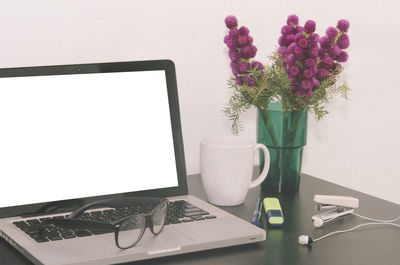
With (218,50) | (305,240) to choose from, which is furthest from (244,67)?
(305,240)

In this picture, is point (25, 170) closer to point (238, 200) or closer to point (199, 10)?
point (238, 200)

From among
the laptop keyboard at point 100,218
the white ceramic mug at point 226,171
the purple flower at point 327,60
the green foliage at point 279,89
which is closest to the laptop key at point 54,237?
the laptop keyboard at point 100,218

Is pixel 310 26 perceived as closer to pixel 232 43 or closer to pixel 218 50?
pixel 232 43

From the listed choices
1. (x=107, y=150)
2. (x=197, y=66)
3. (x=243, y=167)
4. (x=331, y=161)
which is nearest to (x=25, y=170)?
(x=107, y=150)

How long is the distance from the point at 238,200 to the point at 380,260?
33cm

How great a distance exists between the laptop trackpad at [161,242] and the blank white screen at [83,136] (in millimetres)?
191

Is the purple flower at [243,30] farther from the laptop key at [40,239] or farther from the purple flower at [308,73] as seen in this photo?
the laptop key at [40,239]

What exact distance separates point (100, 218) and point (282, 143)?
406 mm

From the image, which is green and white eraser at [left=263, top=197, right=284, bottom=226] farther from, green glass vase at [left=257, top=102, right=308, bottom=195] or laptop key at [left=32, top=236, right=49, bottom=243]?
laptop key at [left=32, top=236, right=49, bottom=243]

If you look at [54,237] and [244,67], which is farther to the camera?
[244,67]

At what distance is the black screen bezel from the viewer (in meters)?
1.02

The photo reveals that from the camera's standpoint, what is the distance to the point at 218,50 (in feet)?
4.65

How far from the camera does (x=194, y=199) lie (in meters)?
1.14

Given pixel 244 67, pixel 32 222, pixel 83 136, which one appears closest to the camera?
pixel 32 222
